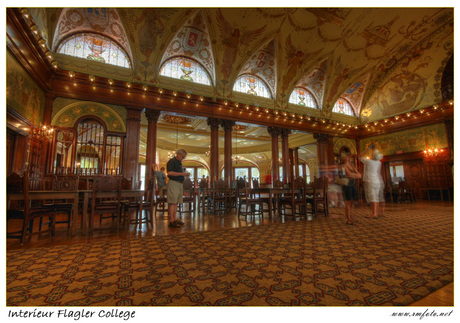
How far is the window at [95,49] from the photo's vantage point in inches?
305

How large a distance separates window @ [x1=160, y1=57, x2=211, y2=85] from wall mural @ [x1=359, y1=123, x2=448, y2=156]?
11.0 meters

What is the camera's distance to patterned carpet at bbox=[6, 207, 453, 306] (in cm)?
145

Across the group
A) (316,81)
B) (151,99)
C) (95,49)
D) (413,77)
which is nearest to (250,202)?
(151,99)

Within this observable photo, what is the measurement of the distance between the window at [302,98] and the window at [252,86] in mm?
1679

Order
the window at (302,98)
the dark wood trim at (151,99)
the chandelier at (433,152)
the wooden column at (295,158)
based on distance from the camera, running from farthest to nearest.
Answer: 1. the wooden column at (295,158)
2. the window at (302,98)
3. the chandelier at (433,152)
4. the dark wood trim at (151,99)

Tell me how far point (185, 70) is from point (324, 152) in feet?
29.3

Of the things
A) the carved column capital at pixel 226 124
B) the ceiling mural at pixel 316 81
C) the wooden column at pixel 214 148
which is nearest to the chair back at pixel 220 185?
the wooden column at pixel 214 148

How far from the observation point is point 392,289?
60.4 inches

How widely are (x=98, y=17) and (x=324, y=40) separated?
9.25 metres

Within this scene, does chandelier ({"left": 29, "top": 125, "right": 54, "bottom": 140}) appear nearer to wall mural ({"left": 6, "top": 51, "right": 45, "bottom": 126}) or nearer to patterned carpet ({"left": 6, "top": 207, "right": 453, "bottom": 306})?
wall mural ({"left": 6, "top": 51, "right": 45, "bottom": 126})

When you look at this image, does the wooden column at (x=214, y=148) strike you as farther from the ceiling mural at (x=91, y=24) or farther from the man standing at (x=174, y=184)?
the man standing at (x=174, y=184)

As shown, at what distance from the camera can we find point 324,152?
13.0 metres

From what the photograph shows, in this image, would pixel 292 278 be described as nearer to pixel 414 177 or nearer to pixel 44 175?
pixel 44 175

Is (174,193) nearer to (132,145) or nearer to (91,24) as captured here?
(132,145)
